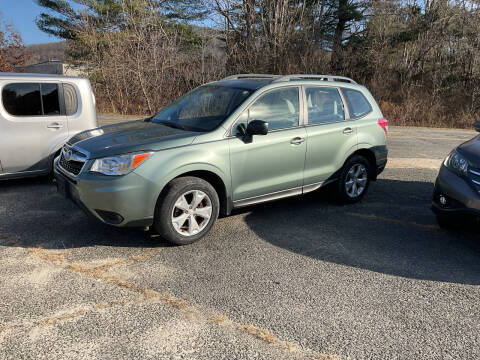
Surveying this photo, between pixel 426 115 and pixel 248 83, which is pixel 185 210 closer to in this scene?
pixel 248 83

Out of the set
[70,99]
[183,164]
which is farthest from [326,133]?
[70,99]

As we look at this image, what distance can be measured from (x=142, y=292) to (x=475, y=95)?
23904 mm

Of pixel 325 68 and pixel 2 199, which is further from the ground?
pixel 325 68

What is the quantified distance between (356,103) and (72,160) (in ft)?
12.7

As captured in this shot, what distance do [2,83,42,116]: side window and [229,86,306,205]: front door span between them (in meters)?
3.45

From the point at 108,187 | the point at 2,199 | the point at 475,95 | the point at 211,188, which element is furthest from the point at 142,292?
the point at 475,95

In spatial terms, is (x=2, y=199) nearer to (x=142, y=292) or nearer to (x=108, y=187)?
(x=108, y=187)

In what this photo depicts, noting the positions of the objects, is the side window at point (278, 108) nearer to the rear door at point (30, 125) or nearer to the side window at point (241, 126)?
the side window at point (241, 126)

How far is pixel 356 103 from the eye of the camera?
19.1 ft

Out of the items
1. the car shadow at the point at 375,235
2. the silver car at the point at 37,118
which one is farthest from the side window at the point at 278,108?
the silver car at the point at 37,118

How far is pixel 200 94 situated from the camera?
5.36m

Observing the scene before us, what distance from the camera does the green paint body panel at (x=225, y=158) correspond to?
153 inches

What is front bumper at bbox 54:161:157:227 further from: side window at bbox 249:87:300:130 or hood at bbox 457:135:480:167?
hood at bbox 457:135:480:167

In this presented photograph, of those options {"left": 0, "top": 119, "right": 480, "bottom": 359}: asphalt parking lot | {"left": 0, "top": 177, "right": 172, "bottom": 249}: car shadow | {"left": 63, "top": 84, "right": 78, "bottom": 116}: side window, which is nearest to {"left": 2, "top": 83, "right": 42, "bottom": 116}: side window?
{"left": 63, "top": 84, "right": 78, "bottom": 116}: side window
